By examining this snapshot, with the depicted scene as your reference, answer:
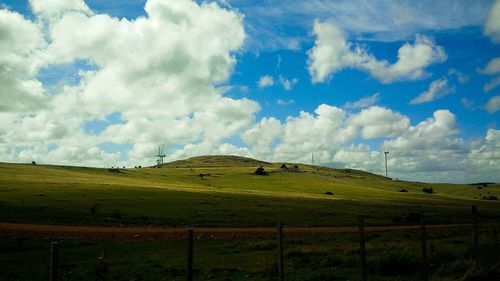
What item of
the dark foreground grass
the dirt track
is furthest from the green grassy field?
the dirt track

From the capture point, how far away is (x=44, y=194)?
91.7m

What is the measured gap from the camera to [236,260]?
34750mm

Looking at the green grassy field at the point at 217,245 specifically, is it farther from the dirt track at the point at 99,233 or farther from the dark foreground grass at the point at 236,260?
the dirt track at the point at 99,233

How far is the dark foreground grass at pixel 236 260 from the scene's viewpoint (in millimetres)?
24359

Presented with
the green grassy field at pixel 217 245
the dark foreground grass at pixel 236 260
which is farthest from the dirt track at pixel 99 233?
the dark foreground grass at pixel 236 260

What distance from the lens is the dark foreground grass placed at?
2436 cm

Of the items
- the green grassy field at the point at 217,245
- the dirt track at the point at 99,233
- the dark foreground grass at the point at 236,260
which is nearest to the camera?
the dark foreground grass at the point at 236,260

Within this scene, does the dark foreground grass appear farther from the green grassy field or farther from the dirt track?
the dirt track

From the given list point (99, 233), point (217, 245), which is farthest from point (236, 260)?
point (99, 233)

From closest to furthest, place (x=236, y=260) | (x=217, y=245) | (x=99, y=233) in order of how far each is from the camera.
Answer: (x=236, y=260), (x=217, y=245), (x=99, y=233)

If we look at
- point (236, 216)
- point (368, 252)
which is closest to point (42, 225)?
point (236, 216)

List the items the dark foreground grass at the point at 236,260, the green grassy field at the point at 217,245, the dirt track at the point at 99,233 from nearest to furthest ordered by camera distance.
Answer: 1. the dark foreground grass at the point at 236,260
2. the green grassy field at the point at 217,245
3. the dirt track at the point at 99,233

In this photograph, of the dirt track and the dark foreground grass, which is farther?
the dirt track

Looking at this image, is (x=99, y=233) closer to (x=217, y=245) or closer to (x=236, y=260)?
(x=217, y=245)
